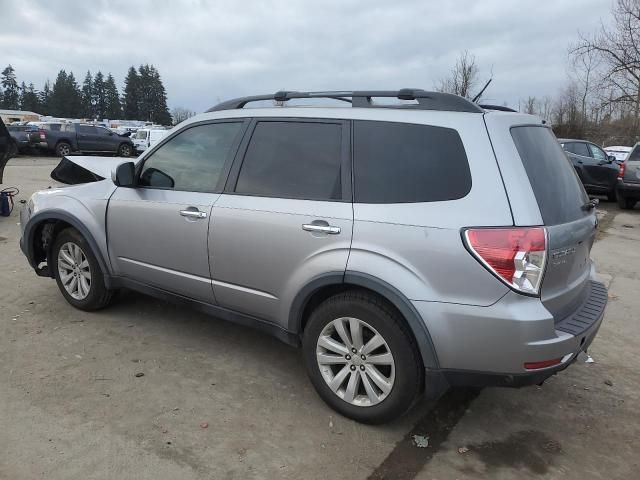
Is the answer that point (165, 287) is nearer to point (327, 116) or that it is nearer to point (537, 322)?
point (327, 116)

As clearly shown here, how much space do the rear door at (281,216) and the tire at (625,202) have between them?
1296cm

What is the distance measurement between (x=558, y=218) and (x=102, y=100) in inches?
4620

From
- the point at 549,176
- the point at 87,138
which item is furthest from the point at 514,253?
the point at 87,138

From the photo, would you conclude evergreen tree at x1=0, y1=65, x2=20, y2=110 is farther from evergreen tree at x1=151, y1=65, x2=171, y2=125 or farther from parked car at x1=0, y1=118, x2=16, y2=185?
parked car at x1=0, y1=118, x2=16, y2=185

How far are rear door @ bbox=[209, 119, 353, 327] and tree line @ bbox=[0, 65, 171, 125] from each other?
104598 millimetres

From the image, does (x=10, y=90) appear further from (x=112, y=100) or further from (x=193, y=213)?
(x=193, y=213)

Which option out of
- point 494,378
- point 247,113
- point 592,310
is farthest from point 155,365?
point 592,310

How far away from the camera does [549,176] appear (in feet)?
9.73

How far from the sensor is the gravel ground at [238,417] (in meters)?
2.78

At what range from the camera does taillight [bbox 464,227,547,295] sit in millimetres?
2580

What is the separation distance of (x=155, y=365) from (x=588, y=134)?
137 feet

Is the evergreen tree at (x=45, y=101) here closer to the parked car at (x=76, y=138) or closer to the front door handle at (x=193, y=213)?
the parked car at (x=76, y=138)

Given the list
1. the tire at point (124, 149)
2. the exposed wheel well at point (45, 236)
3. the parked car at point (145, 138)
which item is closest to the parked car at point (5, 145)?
the exposed wheel well at point (45, 236)

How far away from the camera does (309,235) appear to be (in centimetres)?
314
